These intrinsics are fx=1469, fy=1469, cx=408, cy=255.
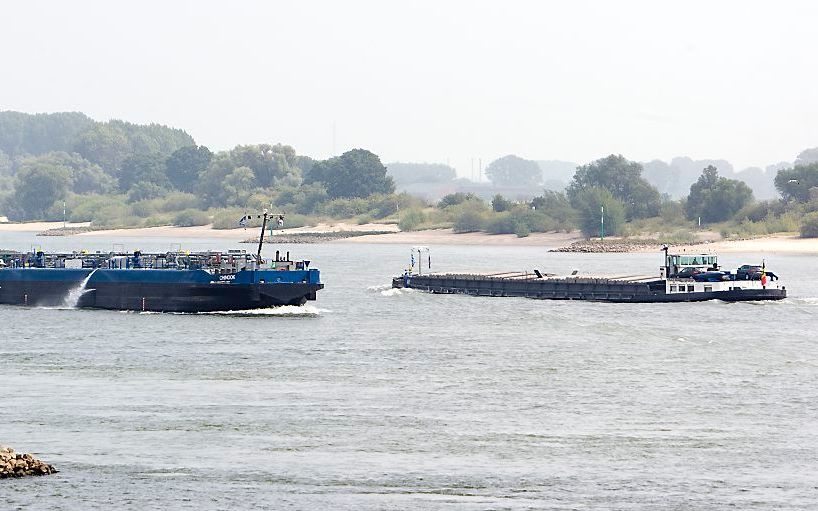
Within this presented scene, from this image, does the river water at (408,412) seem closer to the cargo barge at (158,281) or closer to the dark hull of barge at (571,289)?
the cargo barge at (158,281)

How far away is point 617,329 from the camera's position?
97.5 meters

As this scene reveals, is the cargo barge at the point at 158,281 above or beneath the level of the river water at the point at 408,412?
above

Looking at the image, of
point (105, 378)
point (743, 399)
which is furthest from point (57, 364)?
point (743, 399)

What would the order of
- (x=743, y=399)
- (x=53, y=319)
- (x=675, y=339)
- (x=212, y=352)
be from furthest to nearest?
(x=53, y=319), (x=675, y=339), (x=212, y=352), (x=743, y=399)

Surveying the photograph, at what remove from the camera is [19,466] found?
160 feet

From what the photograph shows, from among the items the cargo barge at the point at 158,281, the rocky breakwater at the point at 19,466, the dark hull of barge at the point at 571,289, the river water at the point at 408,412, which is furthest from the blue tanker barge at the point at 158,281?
the rocky breakwater at the point at 19,466

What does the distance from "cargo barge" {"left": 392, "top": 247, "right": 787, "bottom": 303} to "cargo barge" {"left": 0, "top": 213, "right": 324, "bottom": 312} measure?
2539 centimetres

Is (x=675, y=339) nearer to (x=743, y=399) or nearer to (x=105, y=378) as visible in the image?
(x=743, y=399)

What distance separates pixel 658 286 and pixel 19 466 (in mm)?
77450

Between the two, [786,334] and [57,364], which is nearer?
[57,364]

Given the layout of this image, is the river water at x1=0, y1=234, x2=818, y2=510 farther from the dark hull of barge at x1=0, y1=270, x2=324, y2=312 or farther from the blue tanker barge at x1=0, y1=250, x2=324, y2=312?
the blue tanker barge at x1=0, y1=250, x2=324, y2=312

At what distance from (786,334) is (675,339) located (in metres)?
8.34

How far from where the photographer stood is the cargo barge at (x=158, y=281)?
332 ft

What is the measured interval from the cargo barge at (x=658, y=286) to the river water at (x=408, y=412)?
1287 centimetres
